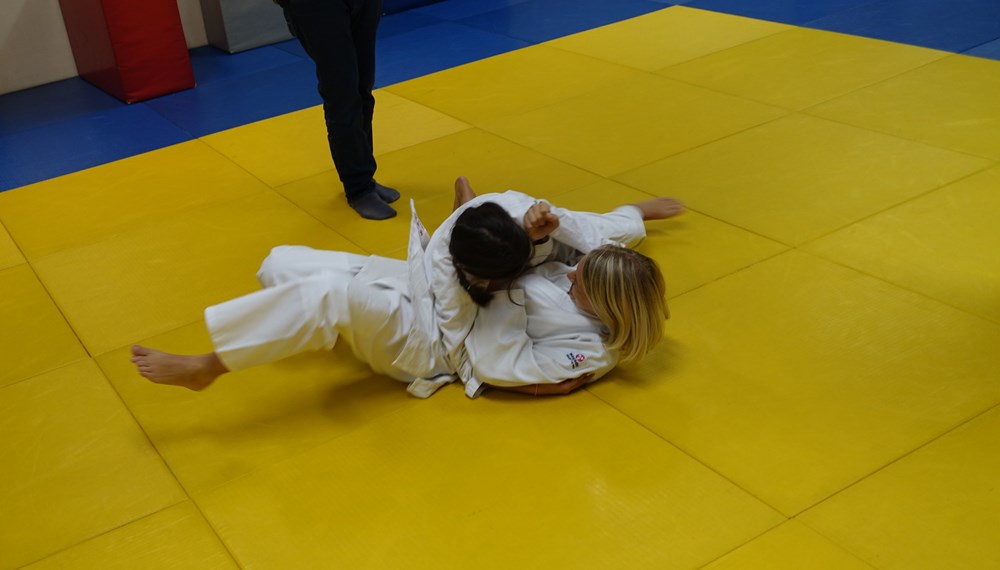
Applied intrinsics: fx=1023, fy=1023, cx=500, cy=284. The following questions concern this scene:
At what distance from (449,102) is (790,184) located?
2.50m

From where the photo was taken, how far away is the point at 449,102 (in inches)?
265

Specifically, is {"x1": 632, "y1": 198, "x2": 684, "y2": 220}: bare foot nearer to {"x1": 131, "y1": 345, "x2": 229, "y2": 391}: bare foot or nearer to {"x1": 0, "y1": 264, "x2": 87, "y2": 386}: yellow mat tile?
{"x1": 131, "y1": 345, "x2": 229, "y2": 391}: bare foot

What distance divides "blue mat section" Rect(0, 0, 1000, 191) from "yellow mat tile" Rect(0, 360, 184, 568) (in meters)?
2.73

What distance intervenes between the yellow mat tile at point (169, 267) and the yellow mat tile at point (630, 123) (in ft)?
4.99

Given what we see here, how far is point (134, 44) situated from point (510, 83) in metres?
2.72

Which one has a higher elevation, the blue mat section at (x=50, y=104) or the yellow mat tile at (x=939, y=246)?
the blue mat section at (x=50, y=104)

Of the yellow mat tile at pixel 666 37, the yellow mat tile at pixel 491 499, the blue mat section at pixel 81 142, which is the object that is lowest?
the yellow mat tile at pixel 491 499

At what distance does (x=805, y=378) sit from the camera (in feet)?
12.0

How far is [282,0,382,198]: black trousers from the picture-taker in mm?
4805

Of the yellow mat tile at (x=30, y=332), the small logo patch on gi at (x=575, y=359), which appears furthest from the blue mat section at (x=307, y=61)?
the small logo patch on gi at (x=575, y=359)

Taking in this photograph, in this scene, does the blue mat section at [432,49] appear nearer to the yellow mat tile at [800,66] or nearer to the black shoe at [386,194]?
the yellow mat tile at [800,66]

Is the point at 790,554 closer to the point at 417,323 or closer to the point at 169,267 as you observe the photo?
the point at 417,323

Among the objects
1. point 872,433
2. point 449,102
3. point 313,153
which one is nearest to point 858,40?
point 449,102

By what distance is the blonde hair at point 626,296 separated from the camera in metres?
3.51
